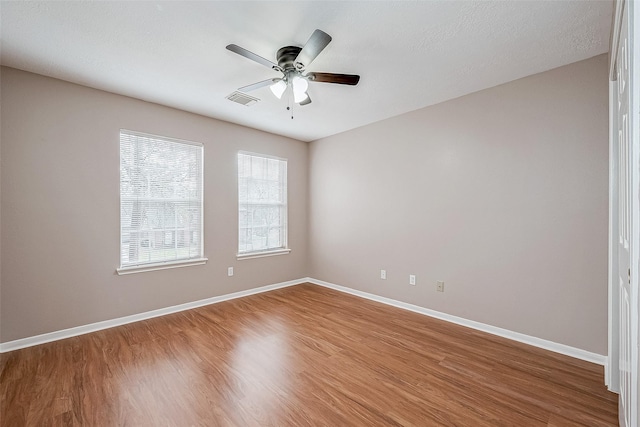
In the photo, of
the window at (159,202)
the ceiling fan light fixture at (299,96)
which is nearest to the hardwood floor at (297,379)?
the window at (159,202)

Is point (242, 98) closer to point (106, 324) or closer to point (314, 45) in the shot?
point (314, 45)

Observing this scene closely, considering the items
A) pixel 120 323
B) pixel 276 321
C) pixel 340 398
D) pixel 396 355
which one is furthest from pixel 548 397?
pixel 120 323

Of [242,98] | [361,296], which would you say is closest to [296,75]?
[242,98]

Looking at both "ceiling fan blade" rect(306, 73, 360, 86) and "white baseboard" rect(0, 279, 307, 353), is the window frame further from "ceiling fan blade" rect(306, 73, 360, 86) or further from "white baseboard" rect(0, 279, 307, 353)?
"ceiling fan blade" rect(306, 73, 360, 86)

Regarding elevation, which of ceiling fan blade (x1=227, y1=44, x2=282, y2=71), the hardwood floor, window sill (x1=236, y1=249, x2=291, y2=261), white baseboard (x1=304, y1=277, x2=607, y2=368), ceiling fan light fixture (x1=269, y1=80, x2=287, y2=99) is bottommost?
the hardwood floor

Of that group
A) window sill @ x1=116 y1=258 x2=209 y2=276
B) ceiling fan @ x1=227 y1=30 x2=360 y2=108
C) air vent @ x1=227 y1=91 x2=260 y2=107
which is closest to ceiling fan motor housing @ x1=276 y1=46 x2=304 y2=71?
ceiling fan @ x1=227 y1=30 x2=360 y2=108

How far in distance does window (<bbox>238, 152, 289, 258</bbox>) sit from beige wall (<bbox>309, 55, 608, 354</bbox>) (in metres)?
1.32

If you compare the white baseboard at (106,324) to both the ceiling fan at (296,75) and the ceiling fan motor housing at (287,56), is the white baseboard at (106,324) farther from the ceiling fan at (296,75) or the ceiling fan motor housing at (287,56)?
the ceiling fan motor housing at (287,56)

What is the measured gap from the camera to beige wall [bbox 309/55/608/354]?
2.43 metres

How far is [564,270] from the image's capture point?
99.7 inches

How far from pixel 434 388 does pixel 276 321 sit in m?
1.84

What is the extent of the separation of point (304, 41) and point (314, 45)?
1.26 ft

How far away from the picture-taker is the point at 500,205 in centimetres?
291

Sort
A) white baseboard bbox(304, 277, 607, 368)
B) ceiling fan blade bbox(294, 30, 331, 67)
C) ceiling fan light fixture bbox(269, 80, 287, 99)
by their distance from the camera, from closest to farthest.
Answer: ceiling fan blade bbox(294, 30, 331, 67) → ceiling fan light fixture bbox(269, 80, 287, 99) → white baseboard bbox(304, 277, 607, 368)
